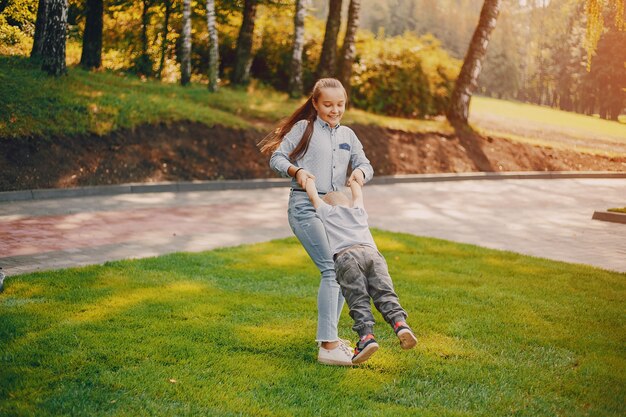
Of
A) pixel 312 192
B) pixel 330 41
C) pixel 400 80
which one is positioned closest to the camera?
pixel 312 192

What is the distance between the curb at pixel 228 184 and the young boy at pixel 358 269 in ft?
28.3

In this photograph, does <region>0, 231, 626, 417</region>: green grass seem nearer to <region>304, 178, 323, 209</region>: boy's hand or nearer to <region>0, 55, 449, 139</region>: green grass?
<region>304, 178, 323, 209</region>: boy's hand

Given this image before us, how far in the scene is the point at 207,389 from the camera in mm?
4352

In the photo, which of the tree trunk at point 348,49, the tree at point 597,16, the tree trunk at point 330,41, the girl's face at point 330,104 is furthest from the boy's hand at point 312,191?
the tree trunk at point 330,41

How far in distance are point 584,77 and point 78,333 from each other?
1723 centimetres

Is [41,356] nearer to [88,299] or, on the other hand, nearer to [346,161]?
[88,299]

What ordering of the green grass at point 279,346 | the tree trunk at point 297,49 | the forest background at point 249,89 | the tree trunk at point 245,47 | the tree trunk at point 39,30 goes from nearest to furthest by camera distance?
the green grass at point 279,346 < the forest background at point 249,89 < the tree trunk at point 39,30 < the tree trunk at point 297,49 < the tree trunk at point 245,47

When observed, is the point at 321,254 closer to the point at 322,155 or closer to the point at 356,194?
the point at 356,194

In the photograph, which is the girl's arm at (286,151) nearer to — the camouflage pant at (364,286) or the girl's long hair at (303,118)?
the girl's long hair at (303,118)

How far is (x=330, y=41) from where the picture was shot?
69.5 feet

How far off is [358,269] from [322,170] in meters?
0.77

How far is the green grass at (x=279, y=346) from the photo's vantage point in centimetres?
426

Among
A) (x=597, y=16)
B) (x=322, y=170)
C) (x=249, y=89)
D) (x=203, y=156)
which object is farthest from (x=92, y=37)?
(x=322, y=170)

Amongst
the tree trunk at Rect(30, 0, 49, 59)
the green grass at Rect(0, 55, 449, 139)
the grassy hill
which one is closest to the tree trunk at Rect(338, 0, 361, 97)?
the grassy hill
